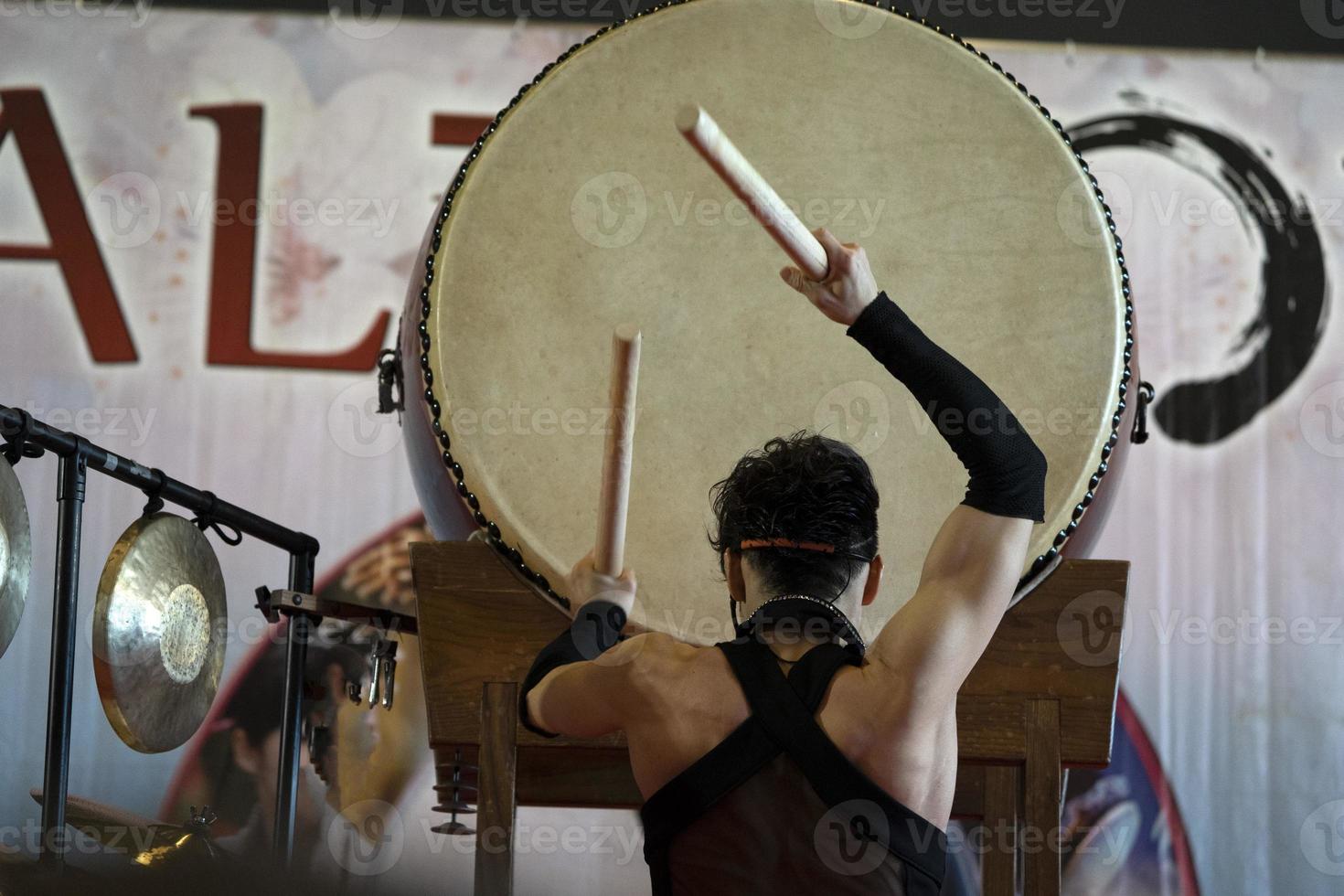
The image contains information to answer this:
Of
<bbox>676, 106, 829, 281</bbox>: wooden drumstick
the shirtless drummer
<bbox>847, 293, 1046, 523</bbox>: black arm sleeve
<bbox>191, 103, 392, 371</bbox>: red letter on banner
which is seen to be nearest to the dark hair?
the shirtless drummer

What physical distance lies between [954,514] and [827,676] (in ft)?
0.62

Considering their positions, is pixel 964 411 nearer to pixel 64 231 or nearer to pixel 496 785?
pixel 496 785

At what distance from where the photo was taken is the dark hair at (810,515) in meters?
1.21

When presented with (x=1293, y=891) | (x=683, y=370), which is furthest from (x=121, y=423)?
(x=1293, y=891)

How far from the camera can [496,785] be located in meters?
1.45

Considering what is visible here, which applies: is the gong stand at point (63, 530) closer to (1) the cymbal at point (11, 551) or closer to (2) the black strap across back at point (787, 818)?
(1) the cymbal at point (11, 551)

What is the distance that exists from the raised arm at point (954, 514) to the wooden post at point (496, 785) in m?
0.48

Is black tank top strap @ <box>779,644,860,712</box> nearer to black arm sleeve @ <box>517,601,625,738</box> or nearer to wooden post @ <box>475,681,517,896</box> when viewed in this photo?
black arm sleeve @ <box>517,601,625,738</box>

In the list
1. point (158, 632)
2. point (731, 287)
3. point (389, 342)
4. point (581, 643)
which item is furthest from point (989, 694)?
point (389, 342)

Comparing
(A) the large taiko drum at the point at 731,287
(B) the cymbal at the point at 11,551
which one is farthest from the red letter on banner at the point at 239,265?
(A) the large taiko drum at the point at 731,287

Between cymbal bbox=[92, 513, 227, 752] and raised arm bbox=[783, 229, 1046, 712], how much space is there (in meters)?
1.66

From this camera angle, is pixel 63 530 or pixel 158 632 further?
pixel 158 632

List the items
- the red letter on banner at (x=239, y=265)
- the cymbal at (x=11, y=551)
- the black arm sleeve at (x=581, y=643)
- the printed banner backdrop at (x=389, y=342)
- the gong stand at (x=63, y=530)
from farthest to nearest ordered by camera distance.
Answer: the red letter on banner at (x=239, y=265), the printed banner backdrop at (x=389, y=342), the cymbal at (x=11, y=551), the gong stand at (x=63, y=530), the black arm sleeve at (x=581, y=643)

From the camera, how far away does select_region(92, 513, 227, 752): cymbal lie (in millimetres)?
2346
